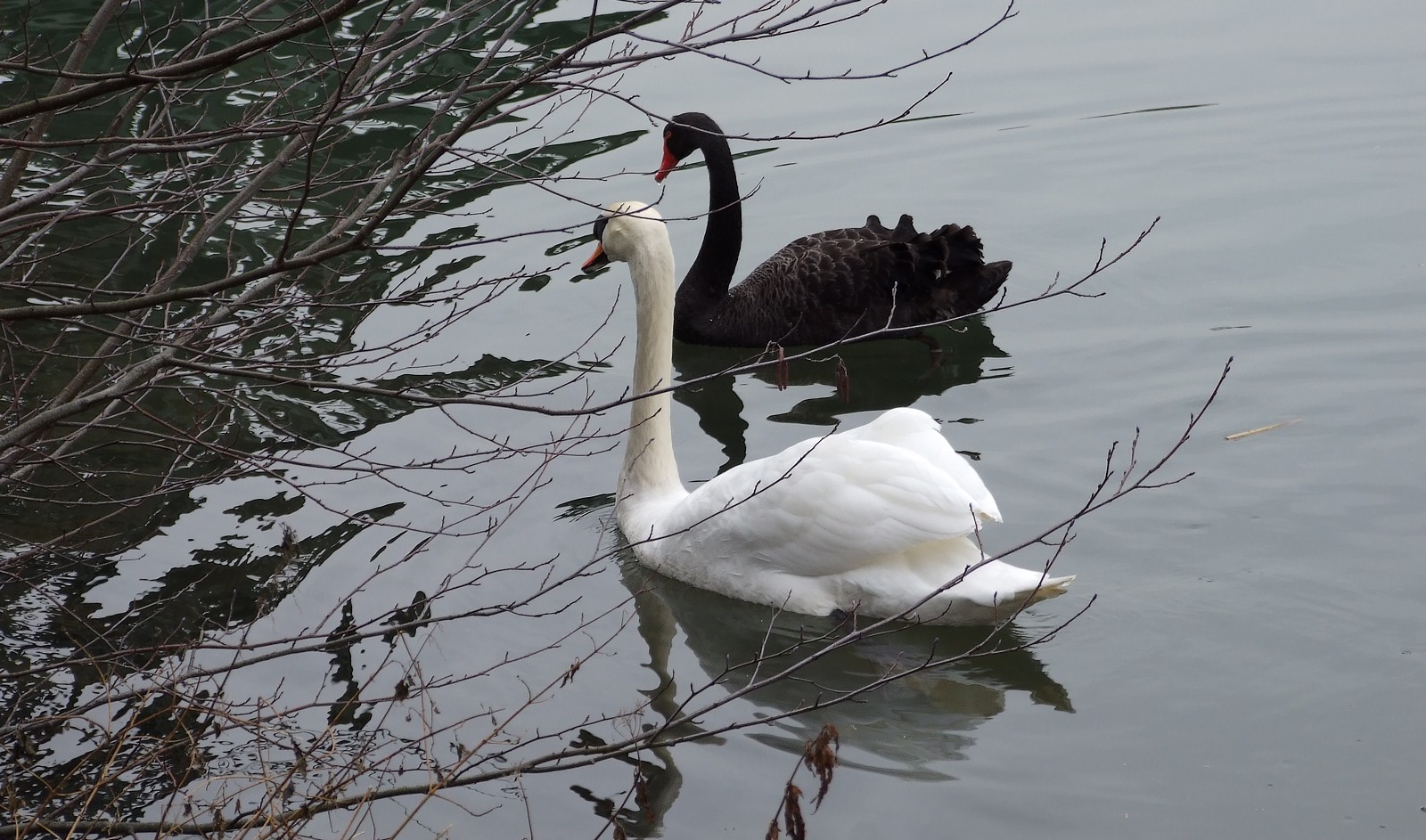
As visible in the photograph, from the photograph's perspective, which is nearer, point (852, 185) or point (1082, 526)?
point (1082, 526)

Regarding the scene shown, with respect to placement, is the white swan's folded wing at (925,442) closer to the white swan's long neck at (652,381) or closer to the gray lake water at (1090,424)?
the gray lake water at (1090,424)

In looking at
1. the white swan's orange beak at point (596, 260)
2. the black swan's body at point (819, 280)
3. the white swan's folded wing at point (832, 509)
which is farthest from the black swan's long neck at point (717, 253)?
the white swan's folded wing at point (832, 509)

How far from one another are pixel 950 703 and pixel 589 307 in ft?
15.3

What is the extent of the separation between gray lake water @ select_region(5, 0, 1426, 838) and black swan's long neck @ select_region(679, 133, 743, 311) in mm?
341

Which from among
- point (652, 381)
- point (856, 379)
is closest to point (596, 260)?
point (652, 381)

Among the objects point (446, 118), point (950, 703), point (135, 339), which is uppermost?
point (135, 339)

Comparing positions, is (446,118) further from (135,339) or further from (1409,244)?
(135,339)

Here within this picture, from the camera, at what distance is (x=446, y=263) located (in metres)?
9.74

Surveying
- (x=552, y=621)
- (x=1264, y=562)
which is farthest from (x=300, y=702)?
(x=1264, y=562)

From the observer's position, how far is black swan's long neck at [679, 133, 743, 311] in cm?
931

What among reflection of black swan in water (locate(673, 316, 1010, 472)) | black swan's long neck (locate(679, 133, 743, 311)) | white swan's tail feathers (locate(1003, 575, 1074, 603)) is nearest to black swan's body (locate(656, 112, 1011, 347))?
black swan's long neck (locate(679, 133, 743, 311))

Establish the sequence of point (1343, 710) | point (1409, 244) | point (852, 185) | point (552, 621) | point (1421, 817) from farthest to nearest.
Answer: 1. point (852, 185)
2. point (1409, 244)
3. point (552, 621)
4. point (1343, 710)
5. point (1421, 817)

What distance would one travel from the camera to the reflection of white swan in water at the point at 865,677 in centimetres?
521

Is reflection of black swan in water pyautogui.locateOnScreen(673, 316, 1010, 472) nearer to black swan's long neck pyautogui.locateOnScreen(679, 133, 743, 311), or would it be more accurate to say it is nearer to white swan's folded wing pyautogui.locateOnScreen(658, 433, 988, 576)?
black swan's long neck pyautogui.locateOnScreen(679, 133, 743, 311)
